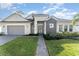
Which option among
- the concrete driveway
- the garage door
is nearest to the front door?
the garage door

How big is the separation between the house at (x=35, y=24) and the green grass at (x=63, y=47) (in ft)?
0.75

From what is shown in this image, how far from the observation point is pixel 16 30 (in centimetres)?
453

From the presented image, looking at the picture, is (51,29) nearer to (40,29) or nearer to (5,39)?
(40,29)

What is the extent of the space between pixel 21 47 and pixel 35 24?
56cm

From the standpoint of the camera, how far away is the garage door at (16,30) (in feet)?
14.7

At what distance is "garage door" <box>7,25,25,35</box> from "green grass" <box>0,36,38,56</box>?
0.43ft

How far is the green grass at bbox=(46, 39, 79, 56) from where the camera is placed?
424 centimetres

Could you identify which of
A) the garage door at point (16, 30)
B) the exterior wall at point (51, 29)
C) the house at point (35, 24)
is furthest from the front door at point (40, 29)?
the garage door at point (16, 30)

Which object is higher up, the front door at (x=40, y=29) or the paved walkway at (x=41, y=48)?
the front door at (x=40, y=29)

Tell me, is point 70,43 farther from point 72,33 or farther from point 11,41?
point 11,41

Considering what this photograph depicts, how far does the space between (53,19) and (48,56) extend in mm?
775

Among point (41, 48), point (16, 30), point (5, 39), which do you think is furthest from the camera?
point (16, 30)

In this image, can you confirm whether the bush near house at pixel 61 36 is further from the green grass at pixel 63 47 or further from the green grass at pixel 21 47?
the green grass at pixel 21 47

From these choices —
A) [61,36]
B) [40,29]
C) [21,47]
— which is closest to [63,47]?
[61,36]
